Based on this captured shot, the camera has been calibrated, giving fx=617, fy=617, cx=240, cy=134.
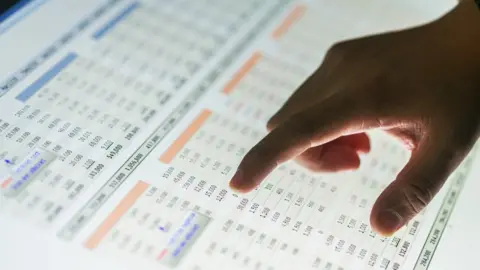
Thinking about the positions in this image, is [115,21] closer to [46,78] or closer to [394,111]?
[46,78]

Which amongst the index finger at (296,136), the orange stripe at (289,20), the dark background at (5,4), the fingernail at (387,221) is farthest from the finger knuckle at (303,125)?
the dark background at (5,4)

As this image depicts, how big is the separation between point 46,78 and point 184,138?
0.18 meters

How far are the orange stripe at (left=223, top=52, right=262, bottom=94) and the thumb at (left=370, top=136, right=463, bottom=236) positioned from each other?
0.84ft

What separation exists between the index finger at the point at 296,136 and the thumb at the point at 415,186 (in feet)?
0.26

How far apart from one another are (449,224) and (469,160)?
103mm

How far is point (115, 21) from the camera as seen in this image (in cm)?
84

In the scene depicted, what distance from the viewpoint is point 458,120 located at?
632 millimetres

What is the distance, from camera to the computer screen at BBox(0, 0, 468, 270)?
595 millimetres

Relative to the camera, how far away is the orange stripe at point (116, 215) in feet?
1.92

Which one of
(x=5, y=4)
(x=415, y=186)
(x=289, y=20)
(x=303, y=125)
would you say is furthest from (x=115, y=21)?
(x=415, y=186)

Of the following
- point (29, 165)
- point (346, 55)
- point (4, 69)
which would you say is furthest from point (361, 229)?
point (4, 69)

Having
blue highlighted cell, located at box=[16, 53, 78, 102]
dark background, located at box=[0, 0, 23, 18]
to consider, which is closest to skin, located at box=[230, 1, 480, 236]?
blue highlighted cell, located at box=[16, 53, 78, 102]

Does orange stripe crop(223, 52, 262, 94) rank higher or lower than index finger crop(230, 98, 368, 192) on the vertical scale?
lower

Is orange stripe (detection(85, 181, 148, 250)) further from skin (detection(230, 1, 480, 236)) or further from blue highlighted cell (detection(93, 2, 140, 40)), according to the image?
blue highlighted cell (detection(93, 2, 140, 40))
